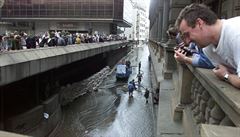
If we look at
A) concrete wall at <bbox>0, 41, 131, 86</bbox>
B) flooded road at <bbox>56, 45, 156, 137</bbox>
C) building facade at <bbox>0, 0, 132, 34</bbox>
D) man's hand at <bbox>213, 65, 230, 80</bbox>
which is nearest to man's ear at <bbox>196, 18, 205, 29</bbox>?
man's hand at <bbox>213, 65, 230, 80</bbox>

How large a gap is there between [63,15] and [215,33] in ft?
287

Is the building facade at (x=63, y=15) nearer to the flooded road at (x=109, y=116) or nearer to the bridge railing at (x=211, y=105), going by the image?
the flooded road at (x=109, y=116)

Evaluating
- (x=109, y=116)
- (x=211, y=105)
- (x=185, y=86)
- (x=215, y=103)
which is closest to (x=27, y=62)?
(x=185, y=86)

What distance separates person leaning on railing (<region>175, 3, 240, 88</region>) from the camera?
2.86m

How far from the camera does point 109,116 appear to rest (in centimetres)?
2797

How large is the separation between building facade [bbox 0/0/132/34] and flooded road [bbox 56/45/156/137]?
165 ft

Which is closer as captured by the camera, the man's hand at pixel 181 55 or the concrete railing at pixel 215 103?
the concrete railing at pixel 215 103

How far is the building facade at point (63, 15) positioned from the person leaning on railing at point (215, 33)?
84.0 meters

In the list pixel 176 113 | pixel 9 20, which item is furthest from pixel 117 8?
pixel 176 113

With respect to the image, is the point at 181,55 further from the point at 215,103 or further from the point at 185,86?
the point at 185,86

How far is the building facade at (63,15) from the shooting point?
8688 centimetres

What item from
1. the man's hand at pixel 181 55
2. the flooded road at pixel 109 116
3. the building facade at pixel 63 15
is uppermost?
the building facade at pixel 63 15

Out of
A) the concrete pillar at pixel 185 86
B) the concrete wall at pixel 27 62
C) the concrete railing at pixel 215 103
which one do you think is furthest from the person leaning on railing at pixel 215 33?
the concrete wall at pixel 27 62

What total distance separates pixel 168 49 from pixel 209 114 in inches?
424
